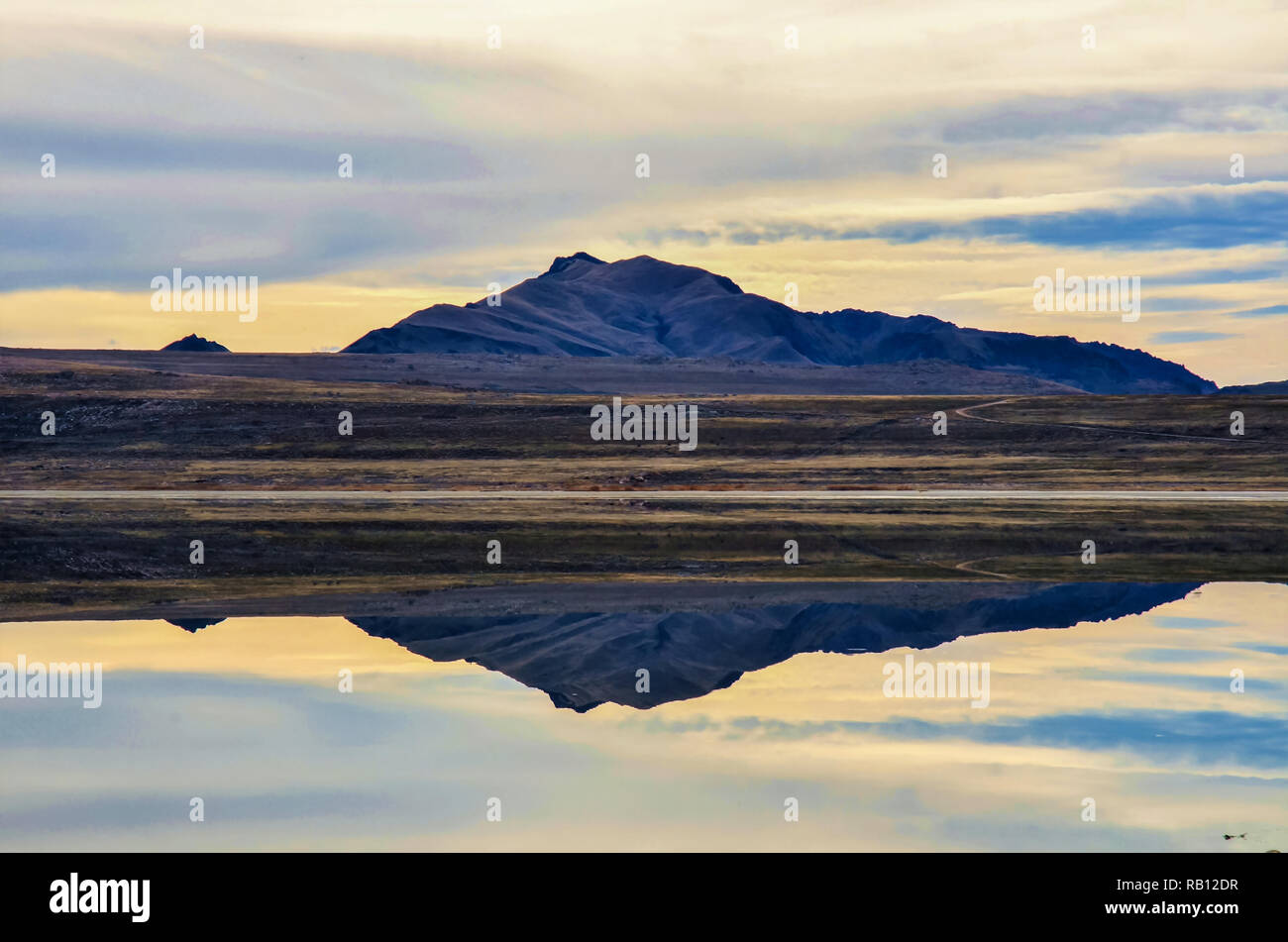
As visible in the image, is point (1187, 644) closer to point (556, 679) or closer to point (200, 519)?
point (556, 679)

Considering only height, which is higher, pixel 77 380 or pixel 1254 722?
pixel 77 380

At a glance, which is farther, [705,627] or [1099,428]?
[1099,428]

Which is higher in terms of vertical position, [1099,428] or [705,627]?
[1099,428]

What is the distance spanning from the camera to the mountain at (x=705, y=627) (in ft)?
106

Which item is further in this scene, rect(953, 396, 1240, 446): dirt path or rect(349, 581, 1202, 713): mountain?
rect(953, 396, 1240, 446): dirt path

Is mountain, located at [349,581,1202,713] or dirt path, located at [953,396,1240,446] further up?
dirt path, located at [953,396,1240,446]

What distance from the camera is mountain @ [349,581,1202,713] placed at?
32438 mm

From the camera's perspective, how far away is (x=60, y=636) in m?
36.9

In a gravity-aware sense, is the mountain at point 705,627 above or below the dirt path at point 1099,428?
below

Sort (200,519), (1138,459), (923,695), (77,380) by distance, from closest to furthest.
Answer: (923,695) → (200,519) → (1138,459) → (77,380)

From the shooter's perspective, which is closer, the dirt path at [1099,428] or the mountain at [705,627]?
the mountain at [705,627]

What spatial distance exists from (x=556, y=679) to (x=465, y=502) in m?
36.6

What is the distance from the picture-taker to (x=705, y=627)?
38531 mm

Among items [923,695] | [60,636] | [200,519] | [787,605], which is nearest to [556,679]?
[923,695]
